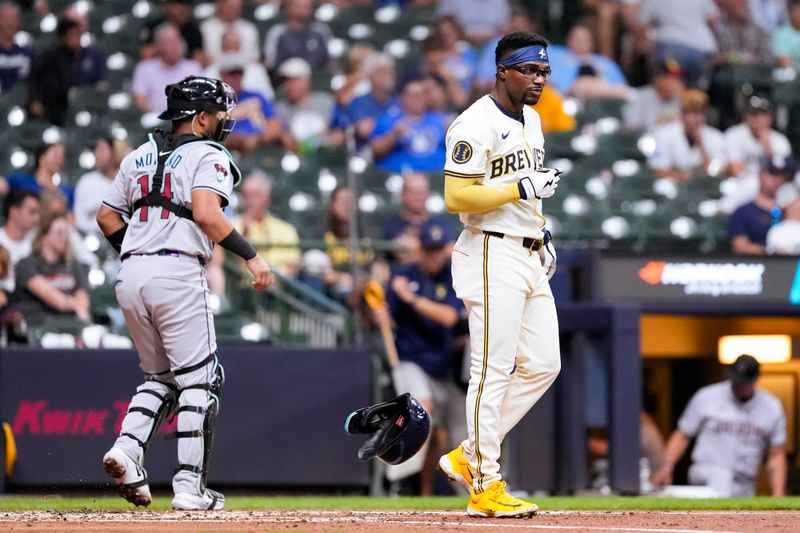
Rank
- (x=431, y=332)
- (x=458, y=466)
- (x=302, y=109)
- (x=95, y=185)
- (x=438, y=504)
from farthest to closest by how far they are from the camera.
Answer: (x=302, y=109), (x=95, y=185), (x=431, y=332), (x=438, y=504), (x=458, y=466)

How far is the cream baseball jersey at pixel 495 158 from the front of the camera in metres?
5.75

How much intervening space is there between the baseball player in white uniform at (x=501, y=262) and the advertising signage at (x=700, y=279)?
341cm

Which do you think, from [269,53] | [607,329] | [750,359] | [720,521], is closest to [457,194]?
[720,521]

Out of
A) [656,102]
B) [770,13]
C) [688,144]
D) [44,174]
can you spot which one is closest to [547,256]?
[44,174]

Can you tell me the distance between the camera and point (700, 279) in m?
9.45

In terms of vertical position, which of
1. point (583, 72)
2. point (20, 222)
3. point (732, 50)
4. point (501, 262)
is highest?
point (732, 50)

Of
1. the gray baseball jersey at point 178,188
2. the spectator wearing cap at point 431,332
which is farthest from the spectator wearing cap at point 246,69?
the gray baseball jersey at point 178,188

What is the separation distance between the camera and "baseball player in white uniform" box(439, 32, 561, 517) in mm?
5719

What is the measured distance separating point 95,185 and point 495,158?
5.67 m

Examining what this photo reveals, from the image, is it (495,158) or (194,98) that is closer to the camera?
(495,158)

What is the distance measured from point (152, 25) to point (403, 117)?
9.47ft

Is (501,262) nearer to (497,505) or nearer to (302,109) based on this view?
(497,505)

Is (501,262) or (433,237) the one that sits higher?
(433,237)

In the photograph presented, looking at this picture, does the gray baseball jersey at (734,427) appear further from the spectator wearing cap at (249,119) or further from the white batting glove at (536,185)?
the spectator wearing cap at (249,119)
